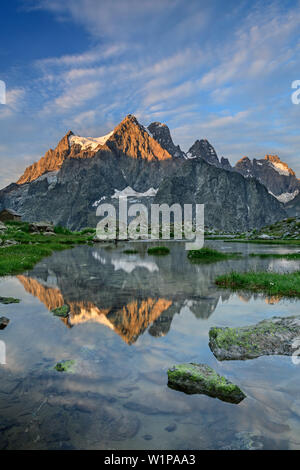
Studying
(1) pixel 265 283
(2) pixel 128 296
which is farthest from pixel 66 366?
(1) pixel 265 283

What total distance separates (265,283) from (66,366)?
13887mm

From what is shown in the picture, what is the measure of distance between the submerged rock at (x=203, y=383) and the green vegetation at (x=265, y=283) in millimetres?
10972

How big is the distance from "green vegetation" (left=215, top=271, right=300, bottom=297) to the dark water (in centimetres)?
253

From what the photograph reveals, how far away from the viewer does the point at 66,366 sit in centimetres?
753

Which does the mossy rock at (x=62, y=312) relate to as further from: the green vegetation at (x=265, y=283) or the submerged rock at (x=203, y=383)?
the green vegetation at (x=265, y=283)

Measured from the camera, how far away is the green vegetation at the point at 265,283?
16234 millimetres

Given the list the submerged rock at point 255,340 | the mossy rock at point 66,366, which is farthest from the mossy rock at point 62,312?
the submerged rock at point 255,340

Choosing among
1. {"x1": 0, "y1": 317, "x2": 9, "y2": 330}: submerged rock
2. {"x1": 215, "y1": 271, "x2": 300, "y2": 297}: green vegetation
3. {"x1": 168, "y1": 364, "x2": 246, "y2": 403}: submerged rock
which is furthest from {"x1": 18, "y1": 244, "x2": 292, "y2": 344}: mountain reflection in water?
{"x1": 168, "y1": 364, "x2": 246, "y2": 403}: submerged rock

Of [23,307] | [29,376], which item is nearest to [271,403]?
[29,376]

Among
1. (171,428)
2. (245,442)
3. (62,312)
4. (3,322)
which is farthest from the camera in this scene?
(62,312)

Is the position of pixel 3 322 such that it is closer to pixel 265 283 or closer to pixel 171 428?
pixel 171 428

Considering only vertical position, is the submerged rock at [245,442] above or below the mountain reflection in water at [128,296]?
below

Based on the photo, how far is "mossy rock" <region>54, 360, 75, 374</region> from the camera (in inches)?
289
